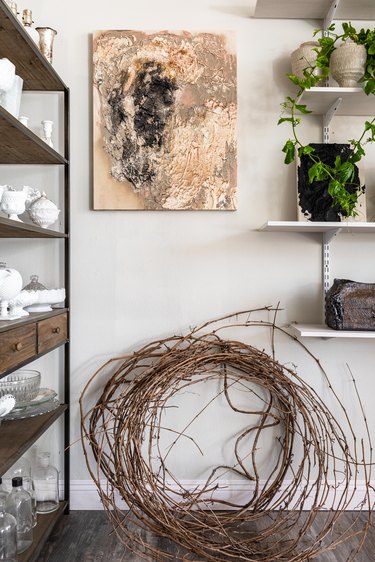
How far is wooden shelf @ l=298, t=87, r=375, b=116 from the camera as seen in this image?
193cm

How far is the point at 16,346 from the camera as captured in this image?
1.53 meters

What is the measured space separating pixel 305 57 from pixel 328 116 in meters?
0.27

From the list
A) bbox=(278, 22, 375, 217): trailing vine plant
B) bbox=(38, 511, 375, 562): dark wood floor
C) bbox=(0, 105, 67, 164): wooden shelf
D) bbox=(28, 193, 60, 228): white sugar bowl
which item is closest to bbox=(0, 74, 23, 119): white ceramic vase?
bbox=(0, 105, 67, 164): wooden shelf

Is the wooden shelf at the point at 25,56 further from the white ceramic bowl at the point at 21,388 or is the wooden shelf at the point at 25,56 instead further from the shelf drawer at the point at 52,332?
the white ceramic bowl at the point at 21,388

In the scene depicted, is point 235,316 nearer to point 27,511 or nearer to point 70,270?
point 70,270

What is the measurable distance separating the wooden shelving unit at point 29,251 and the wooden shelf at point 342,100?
1014 mm

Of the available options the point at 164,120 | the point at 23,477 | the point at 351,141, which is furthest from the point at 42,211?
the point at 351,141

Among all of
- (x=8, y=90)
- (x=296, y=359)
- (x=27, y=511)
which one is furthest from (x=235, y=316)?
(x=8, y=90)

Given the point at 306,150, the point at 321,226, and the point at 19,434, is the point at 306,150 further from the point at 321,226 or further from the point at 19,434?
the point at 19,434

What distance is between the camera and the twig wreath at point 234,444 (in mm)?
1923

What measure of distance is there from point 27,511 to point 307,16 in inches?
89.6

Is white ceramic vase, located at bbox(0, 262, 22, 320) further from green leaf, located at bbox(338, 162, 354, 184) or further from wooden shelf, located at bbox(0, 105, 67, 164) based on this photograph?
green leaf, located at bbox(338, 162, 354, 184)

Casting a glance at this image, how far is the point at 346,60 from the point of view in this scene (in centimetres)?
195

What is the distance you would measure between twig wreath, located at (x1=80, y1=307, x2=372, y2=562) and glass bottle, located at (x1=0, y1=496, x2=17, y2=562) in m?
0.34
